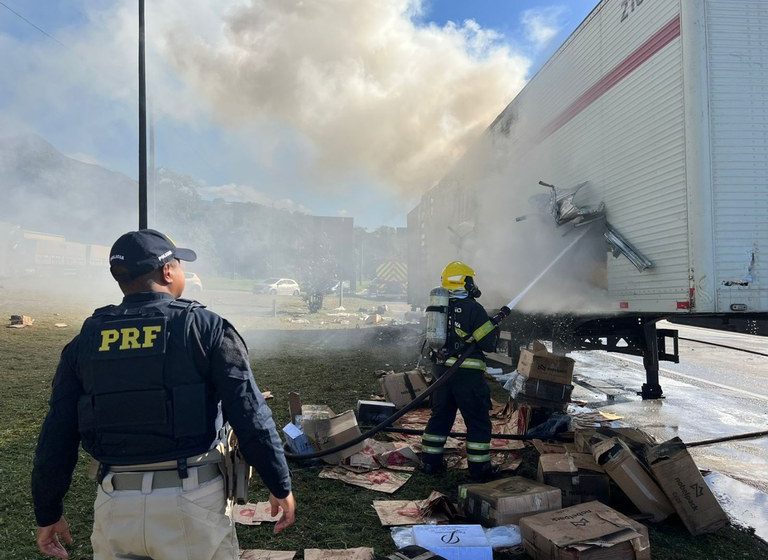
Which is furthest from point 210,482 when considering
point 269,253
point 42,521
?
point 269,253

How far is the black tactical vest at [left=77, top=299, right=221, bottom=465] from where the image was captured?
1637 mm

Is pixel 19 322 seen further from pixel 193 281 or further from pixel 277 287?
pixel 277 287

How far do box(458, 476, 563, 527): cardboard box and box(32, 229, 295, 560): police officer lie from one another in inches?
71.3

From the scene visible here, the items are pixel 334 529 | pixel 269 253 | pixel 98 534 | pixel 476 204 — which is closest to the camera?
pixel 98 534

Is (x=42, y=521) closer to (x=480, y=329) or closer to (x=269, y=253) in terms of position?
(x=480, y=329)

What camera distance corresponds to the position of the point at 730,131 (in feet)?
13.9

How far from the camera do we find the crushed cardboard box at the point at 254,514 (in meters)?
3.13

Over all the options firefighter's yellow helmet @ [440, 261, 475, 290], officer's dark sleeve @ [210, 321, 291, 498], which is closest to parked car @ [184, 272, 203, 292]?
firefighter's yellow helmet @ [440, 261, 475, 290]

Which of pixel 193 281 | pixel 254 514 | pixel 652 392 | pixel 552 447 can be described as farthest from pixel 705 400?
pixel 193 281

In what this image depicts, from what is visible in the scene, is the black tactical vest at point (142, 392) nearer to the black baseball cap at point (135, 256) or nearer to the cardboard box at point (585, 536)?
the black baseball cap at point (135, 256)

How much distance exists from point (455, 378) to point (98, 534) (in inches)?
116

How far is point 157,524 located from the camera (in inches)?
63.3

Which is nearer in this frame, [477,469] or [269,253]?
[477,469]

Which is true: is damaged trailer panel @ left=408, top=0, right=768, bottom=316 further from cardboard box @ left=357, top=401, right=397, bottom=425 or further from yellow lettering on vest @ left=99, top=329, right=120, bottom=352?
yellow lettering on vest @ left=99, top=329, right=120, bottom=352
